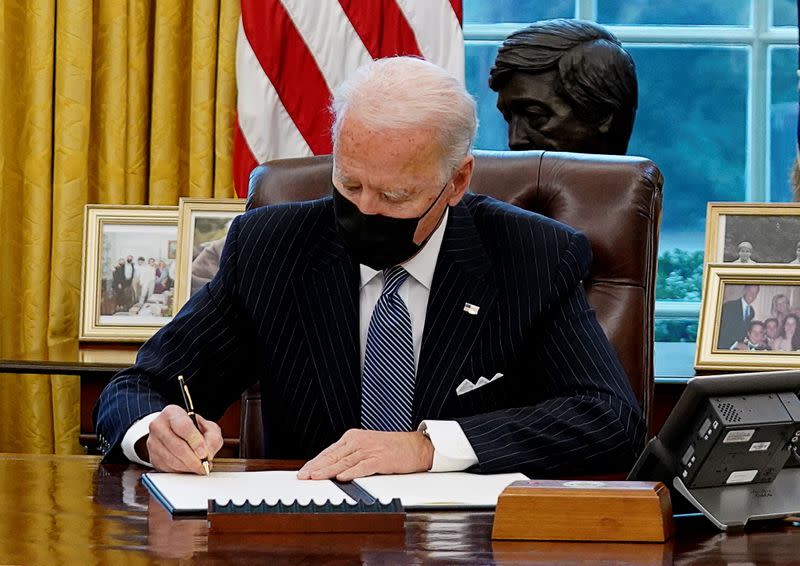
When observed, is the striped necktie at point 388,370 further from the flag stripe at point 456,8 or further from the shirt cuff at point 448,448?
the flag stripe at point 456,8

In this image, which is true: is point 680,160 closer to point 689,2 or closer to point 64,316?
point 689,2

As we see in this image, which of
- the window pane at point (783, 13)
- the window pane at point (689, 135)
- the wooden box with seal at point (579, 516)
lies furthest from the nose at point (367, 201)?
the window pane at point (783, 13)

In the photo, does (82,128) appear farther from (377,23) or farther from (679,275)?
(679,275)

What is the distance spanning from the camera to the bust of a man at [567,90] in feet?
10.5

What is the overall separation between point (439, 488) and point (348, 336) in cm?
57

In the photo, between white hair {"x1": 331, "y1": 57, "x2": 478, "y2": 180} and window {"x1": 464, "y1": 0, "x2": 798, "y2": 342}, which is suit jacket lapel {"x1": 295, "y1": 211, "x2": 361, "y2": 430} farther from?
window {"x1": 464, "y1": 0, "x2": 798, "y2": 342}

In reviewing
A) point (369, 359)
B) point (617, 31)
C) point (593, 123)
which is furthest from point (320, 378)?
point (617, 31)

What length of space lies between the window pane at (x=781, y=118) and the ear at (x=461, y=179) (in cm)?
233

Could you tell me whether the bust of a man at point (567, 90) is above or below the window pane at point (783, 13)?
below

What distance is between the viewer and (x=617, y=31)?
448 centimetres

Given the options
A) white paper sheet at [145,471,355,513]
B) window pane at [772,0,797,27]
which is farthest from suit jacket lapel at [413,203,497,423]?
window pane at [772,0,797,27]

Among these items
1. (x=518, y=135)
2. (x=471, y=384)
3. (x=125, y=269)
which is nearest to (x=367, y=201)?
(x=471, y=384)

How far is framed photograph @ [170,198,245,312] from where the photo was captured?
363cm

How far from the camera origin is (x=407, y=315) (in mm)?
2373
